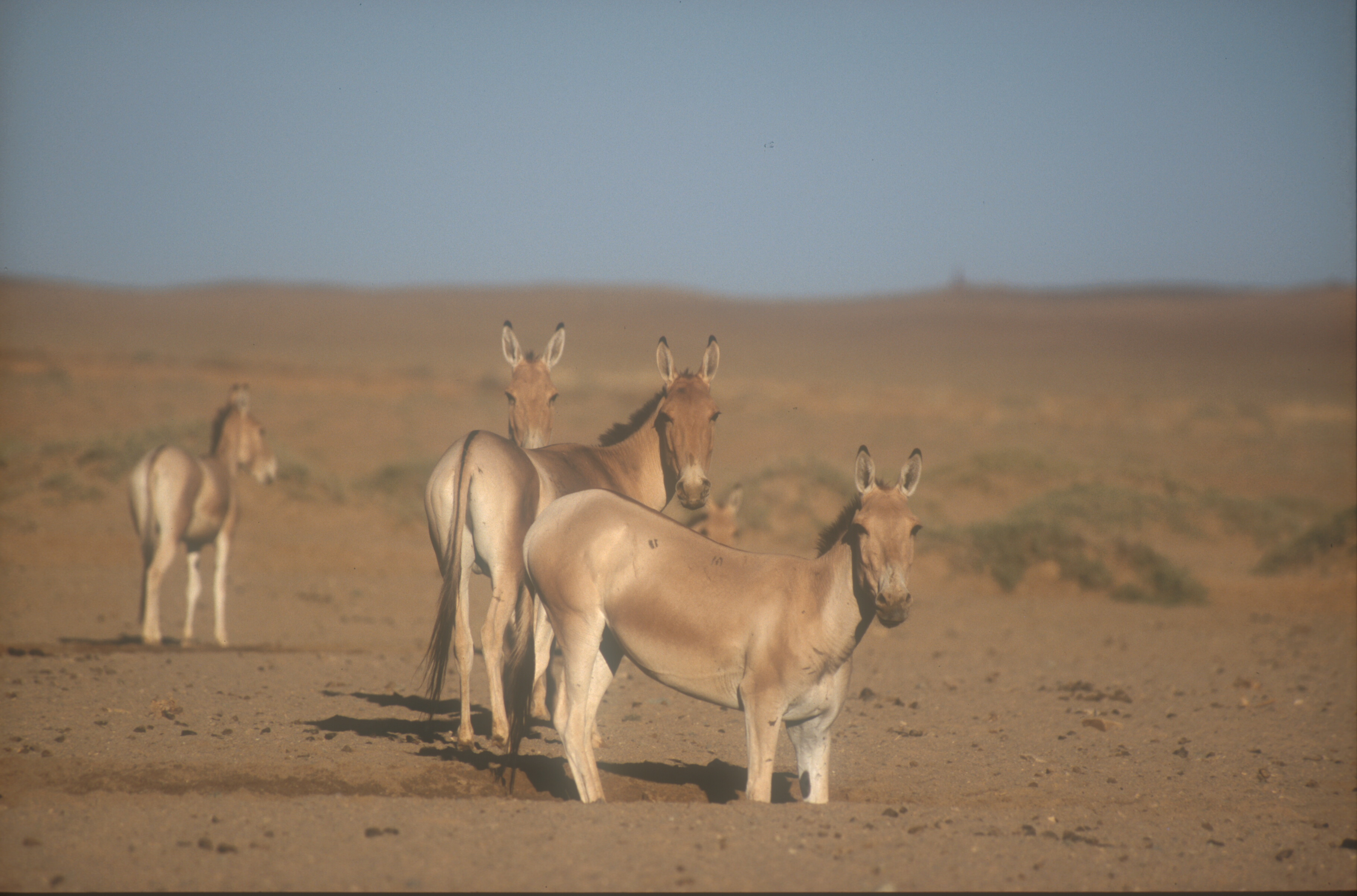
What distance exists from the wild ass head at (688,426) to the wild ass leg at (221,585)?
688 centimetres

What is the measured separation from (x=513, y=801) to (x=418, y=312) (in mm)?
114061

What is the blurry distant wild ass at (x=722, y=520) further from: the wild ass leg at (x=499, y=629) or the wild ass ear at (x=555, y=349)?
the wild ass leg at (x=499, y=629)

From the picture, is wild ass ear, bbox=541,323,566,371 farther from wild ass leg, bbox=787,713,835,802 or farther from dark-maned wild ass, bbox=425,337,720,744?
wild ass leg, bbox=787,713,835,802

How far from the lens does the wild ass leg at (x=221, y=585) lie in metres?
13.0

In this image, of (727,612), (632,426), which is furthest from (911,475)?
(632,426)

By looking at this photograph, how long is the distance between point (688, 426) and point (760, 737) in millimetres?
3079

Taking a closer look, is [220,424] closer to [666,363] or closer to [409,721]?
[409,721]

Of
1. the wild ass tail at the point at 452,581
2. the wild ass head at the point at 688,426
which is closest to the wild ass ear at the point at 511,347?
the wild ass head at the point at 688,426

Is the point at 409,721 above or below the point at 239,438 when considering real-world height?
below

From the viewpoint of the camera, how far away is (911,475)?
6.50 meters

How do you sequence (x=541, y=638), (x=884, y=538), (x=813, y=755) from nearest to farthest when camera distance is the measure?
(x=884, y=538) < (x=813, y=755) < (x=541, y=638)

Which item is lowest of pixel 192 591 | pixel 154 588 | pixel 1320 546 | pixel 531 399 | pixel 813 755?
pixel 192 591

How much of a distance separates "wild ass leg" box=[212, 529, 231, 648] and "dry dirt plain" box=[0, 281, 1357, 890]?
2.51ft

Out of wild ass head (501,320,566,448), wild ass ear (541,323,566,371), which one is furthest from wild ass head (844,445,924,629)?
wild ass ear (541,323,566,371)
